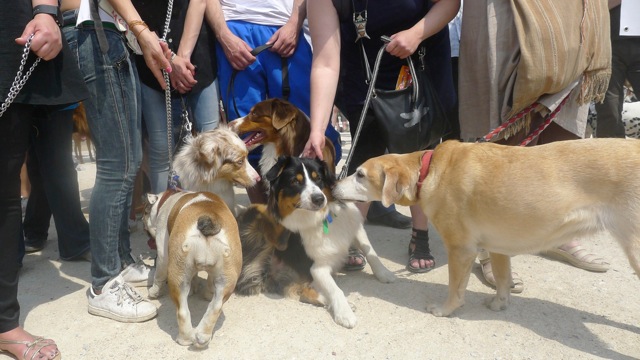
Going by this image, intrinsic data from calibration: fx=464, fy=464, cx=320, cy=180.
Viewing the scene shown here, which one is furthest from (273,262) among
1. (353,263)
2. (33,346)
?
(33,346)

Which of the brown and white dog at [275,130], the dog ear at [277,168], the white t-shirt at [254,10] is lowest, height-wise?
the dog ear at [277,168]

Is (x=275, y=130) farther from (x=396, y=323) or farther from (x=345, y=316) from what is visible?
(x=396, y=323)

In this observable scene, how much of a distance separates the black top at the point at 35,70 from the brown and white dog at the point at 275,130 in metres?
1.47

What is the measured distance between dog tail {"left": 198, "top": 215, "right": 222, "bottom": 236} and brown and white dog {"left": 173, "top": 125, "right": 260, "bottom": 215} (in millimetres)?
948

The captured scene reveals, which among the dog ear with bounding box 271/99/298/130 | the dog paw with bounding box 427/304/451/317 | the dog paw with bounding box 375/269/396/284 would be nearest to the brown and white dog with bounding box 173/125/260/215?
the dog ear with bounding box 271/99/298/130

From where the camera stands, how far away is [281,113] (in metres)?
3.87

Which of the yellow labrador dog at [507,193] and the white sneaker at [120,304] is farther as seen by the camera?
the white sneaker at [120,304]

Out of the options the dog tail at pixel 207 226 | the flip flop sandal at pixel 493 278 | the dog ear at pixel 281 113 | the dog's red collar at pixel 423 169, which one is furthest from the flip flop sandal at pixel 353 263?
the dog tail at pixel 207 226

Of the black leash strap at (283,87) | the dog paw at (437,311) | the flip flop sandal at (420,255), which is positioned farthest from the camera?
the black leash strap at (283,87)

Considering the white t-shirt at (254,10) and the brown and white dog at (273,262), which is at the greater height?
the white t-shirt at (254,10)

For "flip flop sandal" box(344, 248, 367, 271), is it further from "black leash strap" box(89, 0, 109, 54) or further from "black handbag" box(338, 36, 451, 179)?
"black leash strap" box(89, 0, 109, 54)

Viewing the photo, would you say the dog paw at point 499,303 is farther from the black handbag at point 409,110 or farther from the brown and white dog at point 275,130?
the brown and white dog at point 275,130

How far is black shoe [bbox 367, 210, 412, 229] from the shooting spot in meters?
4.86

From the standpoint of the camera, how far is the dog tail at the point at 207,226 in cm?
267
